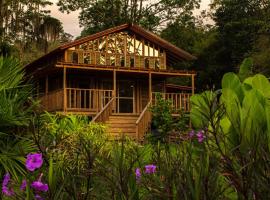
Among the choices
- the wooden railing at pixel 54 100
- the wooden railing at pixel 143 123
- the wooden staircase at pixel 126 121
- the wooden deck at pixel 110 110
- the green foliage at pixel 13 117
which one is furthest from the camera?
the wooden railing at pixel 54 100

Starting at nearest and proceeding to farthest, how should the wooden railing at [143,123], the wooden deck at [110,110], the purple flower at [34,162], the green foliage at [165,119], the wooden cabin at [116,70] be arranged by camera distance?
the purple flower at [34,162] → the green foliage at [165,119] → the wooden railing at [143,123] → the wooden deck at [110,110] → the wooden cabin at [116,70]

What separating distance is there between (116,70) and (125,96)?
381 cm

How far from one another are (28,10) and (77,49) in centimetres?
2874

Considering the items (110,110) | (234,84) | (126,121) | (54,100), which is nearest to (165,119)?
(126,121)

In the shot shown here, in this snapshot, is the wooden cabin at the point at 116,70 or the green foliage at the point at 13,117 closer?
the green foliage at the point at 13,117

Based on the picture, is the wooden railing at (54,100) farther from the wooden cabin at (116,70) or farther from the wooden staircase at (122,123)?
the wooden staircase at (122,123)

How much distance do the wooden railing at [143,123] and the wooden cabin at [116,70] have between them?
1575 millimetres

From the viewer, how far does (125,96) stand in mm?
27281

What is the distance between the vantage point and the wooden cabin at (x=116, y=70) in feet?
77.8

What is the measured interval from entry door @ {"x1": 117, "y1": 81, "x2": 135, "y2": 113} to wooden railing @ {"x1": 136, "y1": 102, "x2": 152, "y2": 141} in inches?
241

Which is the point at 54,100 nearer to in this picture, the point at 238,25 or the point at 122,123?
the point at 122,123

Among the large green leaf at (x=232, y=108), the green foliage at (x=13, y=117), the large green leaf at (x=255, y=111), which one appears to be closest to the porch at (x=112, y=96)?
the green foliage at (x=13, y=117)

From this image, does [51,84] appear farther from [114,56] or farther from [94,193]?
[94,193]

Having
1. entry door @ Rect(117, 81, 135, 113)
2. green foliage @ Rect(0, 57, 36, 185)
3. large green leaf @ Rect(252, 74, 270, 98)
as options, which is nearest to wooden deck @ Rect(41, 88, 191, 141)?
entry door @ Rect(117, 81, 135, 113)
